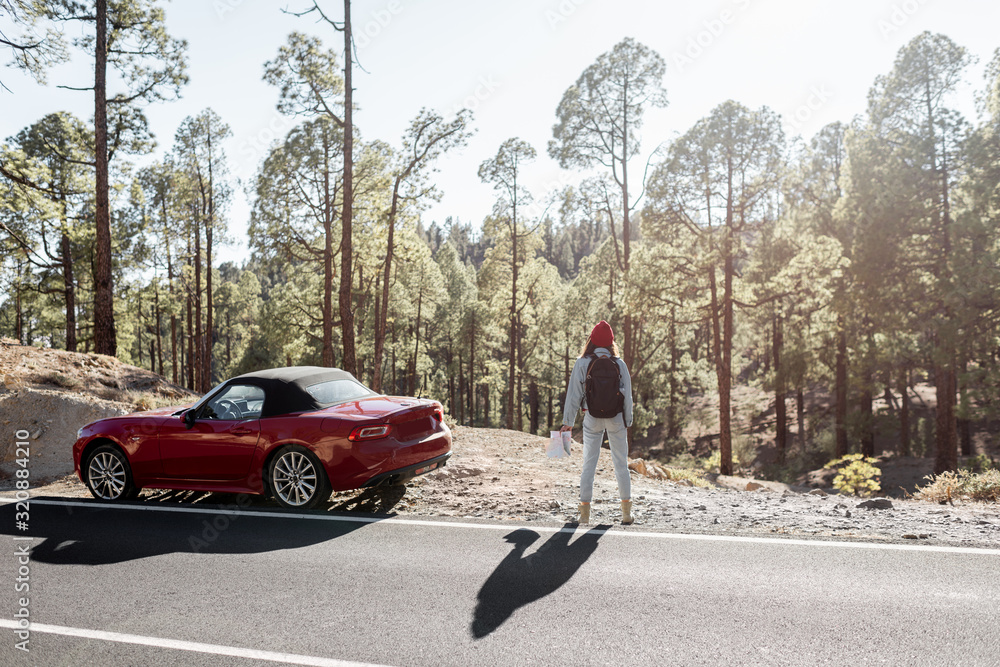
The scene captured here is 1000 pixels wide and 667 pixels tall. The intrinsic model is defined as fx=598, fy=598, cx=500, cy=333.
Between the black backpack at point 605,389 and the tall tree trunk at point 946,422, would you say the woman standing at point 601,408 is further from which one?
the tall tree trunk at point 946,422

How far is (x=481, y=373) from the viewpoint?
161 feet

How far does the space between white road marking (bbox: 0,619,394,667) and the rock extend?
21.2 feet

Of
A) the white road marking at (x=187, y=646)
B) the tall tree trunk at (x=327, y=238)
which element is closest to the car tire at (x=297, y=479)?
the white road marking at (x=187, y=646)

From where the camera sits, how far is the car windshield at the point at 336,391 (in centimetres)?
721

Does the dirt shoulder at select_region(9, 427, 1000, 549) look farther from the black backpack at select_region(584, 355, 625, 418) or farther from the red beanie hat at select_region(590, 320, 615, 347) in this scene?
the red beanie hat at select_region(590, 320, 615, 347)

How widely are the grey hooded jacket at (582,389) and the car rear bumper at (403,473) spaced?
5.66 feet

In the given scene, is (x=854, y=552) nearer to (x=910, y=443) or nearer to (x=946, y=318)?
(x=946, y=318)

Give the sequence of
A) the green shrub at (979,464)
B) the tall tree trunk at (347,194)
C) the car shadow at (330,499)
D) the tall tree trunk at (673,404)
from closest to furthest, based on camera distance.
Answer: the car shadow at (330,499), the tall tree trunk at (347,194), the green shrub at (979,464), the tall tree trunk at (673,404)

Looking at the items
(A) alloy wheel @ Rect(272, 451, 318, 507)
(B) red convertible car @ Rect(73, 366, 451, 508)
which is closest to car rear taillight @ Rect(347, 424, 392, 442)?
(B) red convertible car @ Rect(73, 366, 451, 508)

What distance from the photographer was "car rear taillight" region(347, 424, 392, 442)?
6.58m

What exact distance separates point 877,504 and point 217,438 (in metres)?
7.93

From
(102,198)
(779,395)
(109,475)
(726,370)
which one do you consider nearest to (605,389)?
(109,475)

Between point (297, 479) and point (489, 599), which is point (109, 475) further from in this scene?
point (489, 599)

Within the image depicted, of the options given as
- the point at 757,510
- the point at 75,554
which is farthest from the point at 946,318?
the point at 75,554
